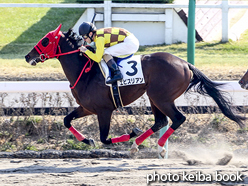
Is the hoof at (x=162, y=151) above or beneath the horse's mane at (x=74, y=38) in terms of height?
beneath

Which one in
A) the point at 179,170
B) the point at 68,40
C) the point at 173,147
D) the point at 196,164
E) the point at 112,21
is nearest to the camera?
the point at 179,170

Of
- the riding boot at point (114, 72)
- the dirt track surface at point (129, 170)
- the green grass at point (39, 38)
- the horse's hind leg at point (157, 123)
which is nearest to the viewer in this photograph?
the dirt track surface at point (129, 170)

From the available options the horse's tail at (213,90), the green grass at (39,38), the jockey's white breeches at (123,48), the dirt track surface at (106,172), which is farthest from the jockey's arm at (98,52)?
the green grass at (39,38)

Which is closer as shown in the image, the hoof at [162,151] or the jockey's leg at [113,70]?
the jockey's leg at [113,70]

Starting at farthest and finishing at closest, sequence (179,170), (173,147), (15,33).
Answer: (15,33) < (173,147) < (179,170)

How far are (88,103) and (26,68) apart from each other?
425 centimetres

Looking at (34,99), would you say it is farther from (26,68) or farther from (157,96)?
(26,68)

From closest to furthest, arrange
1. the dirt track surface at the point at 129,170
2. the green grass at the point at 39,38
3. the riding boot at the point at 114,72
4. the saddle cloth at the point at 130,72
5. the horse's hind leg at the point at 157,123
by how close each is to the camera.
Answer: the dirt track surface at the point at 129,170
the riding boot at the point at 114,72
the saddle cloth at the point at 130,72
the horse's hind leg at the point at 157,123
the green grass at the point at 39,38

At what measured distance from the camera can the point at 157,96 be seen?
5.13 m

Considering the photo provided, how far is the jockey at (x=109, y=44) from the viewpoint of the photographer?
16.5ft

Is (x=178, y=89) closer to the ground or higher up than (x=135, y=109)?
higher up

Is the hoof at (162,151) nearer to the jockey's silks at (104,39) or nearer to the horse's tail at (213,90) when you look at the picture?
the horse's tail at (213,90)

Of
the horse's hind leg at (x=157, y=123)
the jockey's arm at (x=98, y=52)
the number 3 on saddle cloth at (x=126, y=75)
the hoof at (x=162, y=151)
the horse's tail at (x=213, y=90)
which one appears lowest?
the hoof at (x=162, y=151)

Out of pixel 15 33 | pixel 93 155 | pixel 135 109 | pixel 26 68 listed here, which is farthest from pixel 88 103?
pixel 15 33
